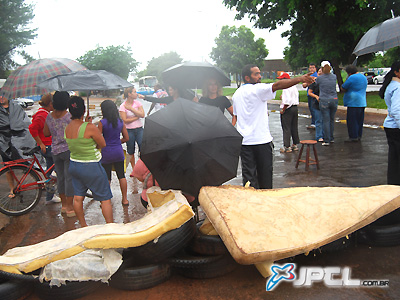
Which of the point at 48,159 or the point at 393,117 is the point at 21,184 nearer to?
the point at 48,159

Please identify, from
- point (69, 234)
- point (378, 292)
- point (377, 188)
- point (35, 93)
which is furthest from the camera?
point (35, 93)

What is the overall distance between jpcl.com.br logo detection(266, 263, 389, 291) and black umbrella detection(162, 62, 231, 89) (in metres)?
3.03

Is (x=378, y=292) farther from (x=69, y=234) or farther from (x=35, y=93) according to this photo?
(x=35, y=93)

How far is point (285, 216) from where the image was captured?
3.36 metres

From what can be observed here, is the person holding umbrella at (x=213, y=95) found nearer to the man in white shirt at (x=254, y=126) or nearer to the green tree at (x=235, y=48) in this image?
the man in white shirt at (x=254, y=126)

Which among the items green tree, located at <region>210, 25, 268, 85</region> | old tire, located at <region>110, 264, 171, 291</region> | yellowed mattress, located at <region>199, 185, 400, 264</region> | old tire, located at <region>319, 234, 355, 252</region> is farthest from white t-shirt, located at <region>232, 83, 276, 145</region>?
green tree, located at <region>210, 25, 268, 85</region>

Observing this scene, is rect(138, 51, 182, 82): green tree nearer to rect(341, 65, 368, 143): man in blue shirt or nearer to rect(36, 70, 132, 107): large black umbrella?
rect(341, 65, 368, 143): man in blue shirt

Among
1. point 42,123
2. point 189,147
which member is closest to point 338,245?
point 189,147

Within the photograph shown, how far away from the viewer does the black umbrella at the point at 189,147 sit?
3428mm

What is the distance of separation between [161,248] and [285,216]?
1190 millimetres

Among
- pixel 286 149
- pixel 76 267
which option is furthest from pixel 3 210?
pixel 286 149

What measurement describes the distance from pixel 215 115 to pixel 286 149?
5.83 metres

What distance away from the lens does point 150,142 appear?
3.58m

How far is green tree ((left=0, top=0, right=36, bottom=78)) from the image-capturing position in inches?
1435
